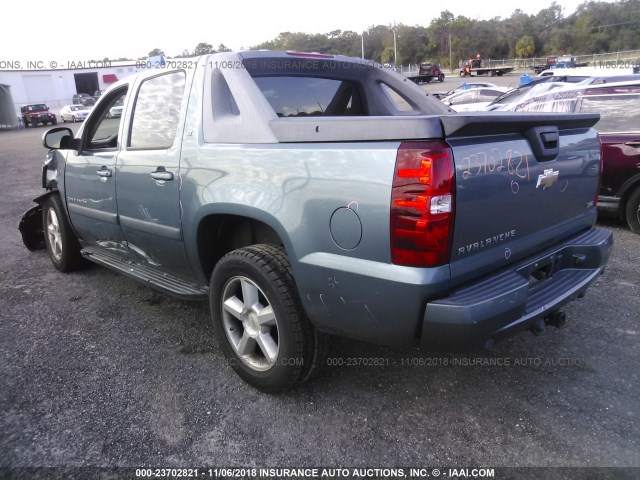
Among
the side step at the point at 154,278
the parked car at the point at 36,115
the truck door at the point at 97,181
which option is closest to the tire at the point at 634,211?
the side step at the point at 154,278

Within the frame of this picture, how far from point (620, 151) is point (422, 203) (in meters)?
4.61

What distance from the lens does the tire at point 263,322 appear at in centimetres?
251

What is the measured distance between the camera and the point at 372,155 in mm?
2086

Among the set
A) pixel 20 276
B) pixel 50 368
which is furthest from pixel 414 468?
pixel 20 276

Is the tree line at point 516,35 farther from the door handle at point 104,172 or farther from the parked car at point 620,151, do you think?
the door handle at point 104,172

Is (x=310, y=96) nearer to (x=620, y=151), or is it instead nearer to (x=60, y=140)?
(x=60, y=140)

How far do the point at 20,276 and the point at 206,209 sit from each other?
3158mm

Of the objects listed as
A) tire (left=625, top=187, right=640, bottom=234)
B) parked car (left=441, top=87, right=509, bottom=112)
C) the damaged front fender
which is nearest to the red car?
tire (left=625, top=187, right=640, bottom=234)

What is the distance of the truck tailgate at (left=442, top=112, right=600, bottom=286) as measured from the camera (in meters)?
2.08

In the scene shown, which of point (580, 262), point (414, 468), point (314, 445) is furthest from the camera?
point (580, 262)

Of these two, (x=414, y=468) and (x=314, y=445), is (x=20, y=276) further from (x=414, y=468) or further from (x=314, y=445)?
(x=414, y=468)

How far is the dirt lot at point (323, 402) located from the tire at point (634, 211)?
6.70 ft

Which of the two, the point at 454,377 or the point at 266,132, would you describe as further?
the point at 454,377

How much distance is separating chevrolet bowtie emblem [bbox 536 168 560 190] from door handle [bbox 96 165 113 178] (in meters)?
2.84
